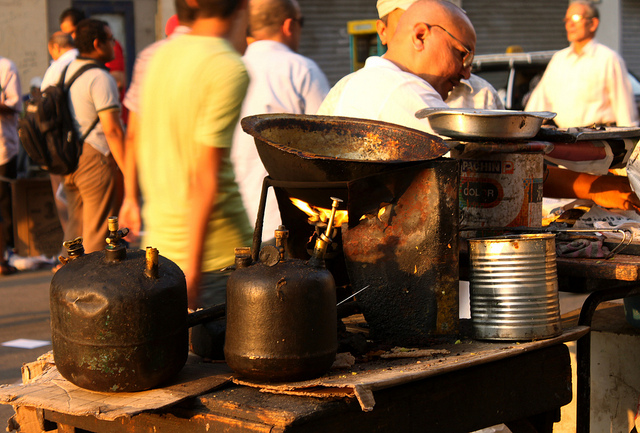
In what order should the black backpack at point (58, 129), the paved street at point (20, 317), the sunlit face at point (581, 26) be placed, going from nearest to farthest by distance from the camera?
the paved street at point (20, 317) < the black backpack at point (58, 129) < the sunlit face at point (581, 26)

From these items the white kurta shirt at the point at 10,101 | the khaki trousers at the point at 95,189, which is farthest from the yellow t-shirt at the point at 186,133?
the white kurta shirt at the point at 10,101

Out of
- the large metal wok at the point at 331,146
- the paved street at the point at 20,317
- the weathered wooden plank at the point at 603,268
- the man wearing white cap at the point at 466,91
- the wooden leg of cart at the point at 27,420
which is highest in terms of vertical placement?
the man wearing white cap at the point at 466,91

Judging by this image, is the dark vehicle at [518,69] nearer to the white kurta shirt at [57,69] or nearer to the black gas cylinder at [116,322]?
the white kurta shirt at [57,69]

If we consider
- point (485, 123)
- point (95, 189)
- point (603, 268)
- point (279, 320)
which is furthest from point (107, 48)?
point (279, 320)

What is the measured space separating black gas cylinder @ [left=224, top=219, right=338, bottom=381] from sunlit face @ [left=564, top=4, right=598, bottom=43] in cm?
632

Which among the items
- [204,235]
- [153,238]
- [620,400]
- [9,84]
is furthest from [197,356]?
[9,84]

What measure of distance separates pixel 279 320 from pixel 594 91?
19.7ft

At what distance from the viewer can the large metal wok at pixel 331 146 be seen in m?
2.36

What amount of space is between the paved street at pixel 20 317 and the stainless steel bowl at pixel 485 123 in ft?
9.35

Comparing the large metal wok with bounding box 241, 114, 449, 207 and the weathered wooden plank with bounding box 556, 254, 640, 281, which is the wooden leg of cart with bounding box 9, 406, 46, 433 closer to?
the large metal wok with bounding box 241, 114, 449, 207

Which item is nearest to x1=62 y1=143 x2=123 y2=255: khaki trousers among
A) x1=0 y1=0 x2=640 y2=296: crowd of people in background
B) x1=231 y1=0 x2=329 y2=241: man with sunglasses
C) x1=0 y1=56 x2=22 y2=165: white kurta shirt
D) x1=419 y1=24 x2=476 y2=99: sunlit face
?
x1=0 y1=56 x2=22 y2=165: white kurta shirt

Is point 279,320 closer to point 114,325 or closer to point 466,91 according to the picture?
point 114,325

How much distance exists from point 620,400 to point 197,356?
2079 millimetres

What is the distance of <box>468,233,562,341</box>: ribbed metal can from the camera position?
2.39 meters
